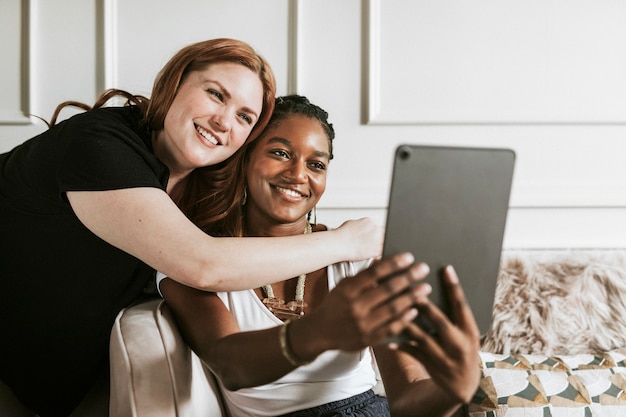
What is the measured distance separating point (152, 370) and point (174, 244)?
217 millimetres

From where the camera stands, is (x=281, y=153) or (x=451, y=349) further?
(x=281, y=153)

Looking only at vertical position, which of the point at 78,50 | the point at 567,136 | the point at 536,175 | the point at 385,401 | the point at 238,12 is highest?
the point at 238,12

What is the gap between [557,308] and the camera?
5.49 ft

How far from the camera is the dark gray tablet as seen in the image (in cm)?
79

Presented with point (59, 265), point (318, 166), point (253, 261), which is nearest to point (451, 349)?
point (253, 261)

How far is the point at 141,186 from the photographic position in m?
1.04

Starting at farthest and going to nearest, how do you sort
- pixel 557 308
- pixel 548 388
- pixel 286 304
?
pixel 557 308
pixel 548 388
pixel 286 304

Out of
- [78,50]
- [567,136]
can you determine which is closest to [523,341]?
[567,136]

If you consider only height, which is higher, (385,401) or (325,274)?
(325,274)

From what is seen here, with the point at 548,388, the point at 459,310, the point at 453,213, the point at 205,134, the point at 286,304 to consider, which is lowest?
the point at 548,388

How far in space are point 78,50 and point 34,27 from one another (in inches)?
6.2

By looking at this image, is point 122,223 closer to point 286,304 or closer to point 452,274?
point 286,304

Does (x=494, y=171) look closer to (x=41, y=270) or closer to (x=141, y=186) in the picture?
(x=141, y=186)

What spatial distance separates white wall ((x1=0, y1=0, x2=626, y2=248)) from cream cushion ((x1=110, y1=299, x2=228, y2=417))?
0.93m
